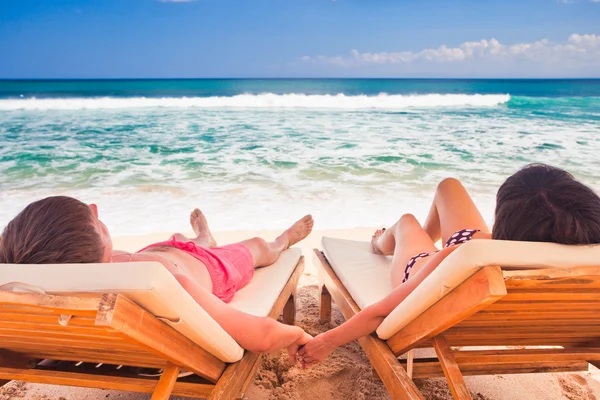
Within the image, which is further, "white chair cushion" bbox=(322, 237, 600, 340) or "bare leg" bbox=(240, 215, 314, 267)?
"bare leg" bbox=(240, 215, 314, 267)

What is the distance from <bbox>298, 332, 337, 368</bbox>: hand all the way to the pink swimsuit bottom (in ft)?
1.49

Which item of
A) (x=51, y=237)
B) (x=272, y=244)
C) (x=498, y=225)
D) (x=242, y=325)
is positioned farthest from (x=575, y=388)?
(x=51, y=237)

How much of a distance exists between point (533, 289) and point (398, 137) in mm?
10102

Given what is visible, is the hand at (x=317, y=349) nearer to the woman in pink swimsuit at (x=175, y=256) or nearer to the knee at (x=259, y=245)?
the woman in pink swimsuit at (x=175, y=256)

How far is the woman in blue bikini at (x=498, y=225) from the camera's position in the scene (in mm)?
1337

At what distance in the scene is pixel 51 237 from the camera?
1.31m

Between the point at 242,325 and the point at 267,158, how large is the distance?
6846mm

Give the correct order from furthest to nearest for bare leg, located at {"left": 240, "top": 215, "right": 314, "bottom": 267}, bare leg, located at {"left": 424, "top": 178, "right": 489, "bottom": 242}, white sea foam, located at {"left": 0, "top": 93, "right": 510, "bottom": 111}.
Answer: white sea foam, located at {"left": 0, "top": 93, "right": 510, "bottom": 111}
bare leg, located at {"left": 240, "top": 215, "right": 314, "bottom": 267}
bare leg, located at {"left": 424, "top": 178, "right": 489, "bottom": 242}

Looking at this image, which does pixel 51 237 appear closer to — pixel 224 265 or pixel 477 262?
pixel 224 265

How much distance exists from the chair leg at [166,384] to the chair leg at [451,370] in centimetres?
79

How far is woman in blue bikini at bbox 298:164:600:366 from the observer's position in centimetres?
134

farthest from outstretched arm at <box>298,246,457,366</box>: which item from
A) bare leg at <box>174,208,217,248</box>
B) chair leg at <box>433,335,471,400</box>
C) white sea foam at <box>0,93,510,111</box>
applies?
white sea foam at <box>0,93,510,111</box>

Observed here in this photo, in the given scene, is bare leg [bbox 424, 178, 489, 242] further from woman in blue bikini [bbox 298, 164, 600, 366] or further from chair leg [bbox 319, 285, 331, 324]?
chair leg [bbox 319, 285, 331, 324]

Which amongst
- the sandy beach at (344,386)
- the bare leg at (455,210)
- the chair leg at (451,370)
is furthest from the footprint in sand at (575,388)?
the chair leg at (451,370)
